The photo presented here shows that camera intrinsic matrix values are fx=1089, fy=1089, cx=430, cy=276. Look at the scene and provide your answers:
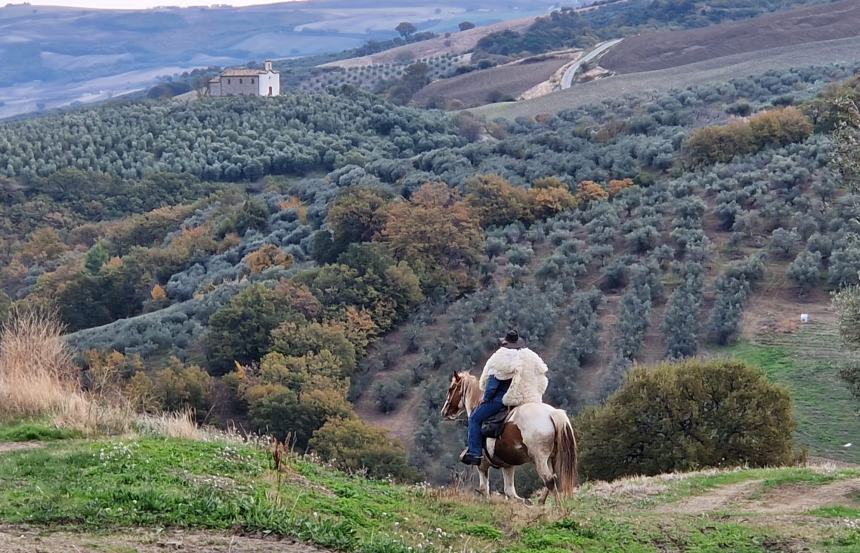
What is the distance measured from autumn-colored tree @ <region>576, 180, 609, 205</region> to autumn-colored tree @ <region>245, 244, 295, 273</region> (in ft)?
36.0

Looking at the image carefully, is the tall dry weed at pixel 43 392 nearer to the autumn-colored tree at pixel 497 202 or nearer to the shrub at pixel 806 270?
the shrub at pixel 806 270

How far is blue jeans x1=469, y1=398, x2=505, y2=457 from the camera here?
10.6 m

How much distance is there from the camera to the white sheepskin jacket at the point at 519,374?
34.3 feet

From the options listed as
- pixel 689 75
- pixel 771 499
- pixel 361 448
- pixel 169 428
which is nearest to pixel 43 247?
pixel 361 448

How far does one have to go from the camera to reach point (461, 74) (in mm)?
104688

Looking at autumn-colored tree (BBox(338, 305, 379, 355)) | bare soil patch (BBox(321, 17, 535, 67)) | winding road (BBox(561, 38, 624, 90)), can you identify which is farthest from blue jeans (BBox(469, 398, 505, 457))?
bare soil patch (BBox(321, 17, 535, 67))

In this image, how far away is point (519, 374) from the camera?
34.3 feet

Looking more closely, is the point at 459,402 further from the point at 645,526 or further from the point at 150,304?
the point at 150,304

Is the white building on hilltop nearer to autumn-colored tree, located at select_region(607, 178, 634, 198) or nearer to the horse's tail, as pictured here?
autumn-colored tree, located at select_region(607, 178, 634, 198)

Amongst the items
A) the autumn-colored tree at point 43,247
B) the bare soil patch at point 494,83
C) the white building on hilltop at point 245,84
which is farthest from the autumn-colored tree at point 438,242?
the white building on hilltop at point 245,84

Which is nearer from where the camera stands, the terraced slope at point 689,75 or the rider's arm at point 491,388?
the rider's arm at point 491,388

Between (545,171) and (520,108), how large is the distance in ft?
105

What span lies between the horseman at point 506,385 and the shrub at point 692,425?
7.18 meters

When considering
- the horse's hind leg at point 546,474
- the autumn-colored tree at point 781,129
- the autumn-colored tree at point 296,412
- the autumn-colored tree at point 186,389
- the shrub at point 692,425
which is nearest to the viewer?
the horse's hind leg at point 546,474
